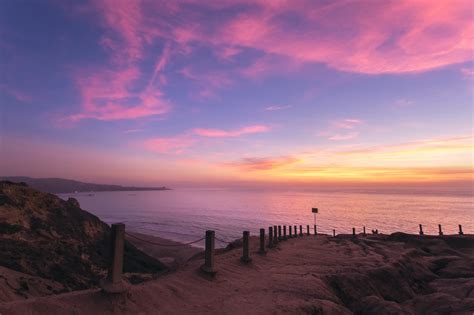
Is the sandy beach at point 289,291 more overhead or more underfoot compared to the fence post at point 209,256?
more underfoot

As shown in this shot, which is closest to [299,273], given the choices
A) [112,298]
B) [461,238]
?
[112,298]

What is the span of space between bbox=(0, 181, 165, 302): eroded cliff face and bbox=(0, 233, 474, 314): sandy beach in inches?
300

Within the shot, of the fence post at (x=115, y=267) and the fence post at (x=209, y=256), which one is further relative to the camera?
the fence post at (x=209, y=256)

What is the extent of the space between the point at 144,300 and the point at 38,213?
16.2m

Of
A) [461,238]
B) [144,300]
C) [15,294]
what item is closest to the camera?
[144,300]

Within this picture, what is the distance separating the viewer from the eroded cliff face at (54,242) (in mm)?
13688

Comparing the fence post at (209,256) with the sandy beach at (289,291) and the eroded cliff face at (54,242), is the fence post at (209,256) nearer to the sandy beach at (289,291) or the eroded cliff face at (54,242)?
the sandy beach at (289,291)

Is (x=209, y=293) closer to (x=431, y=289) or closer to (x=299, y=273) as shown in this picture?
(x=299, y=273)

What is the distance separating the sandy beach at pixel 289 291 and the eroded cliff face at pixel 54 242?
7.61 metres

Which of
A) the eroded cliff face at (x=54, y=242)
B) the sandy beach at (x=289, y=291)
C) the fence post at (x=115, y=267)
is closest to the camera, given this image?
the sandy beach at (x=289, y=291)

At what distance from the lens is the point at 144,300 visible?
6.75 meters

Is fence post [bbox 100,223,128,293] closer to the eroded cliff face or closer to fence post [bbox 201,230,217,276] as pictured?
fence post [bbox 201,230,217,276]

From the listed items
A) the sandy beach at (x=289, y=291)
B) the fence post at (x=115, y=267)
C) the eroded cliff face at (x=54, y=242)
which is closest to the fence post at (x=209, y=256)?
the sandy beach at (x=289, y=291)

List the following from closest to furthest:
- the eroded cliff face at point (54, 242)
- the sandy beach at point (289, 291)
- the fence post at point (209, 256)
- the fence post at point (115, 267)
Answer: the sandy beach at point (289, 291) → the fence post at point (115, 267) → the fence post at point (209, 256) → the eroded cliff face at point (54, 242)
